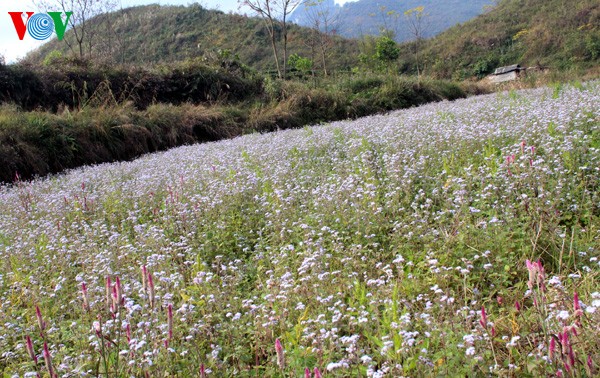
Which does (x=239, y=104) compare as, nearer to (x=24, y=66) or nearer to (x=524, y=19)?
(x=24, y=66)

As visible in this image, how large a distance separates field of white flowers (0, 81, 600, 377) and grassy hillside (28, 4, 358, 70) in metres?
31.3

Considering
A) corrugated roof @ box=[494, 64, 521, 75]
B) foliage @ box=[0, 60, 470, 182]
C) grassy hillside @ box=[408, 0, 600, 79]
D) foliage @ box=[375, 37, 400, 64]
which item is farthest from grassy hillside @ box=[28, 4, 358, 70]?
foliage @ box=[0, 60, 470, 182]

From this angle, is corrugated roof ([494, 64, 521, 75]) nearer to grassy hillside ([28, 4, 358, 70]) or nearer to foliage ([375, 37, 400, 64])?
foliage ([375, 37, 400, 64])

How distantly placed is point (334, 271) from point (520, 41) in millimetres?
44366

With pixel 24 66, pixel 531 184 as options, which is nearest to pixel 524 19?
pixel 24 66

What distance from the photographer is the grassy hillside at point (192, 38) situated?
38.2 m

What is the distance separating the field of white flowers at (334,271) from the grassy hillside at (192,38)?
31322 millimetres

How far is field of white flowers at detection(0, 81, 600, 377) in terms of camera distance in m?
2.12

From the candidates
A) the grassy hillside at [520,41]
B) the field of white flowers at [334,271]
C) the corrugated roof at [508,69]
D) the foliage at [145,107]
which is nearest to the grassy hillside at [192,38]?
the grassy hillside at [520,41]

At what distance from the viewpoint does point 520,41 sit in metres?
40.2

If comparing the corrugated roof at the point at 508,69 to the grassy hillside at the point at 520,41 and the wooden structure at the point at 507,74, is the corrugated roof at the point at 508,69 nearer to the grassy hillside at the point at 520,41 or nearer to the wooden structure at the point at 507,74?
the wooden structure at the point at 507,74

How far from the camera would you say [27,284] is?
3725 mm

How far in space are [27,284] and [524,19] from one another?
51.0 meters

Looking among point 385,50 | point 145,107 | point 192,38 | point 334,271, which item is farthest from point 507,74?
point 334,271
